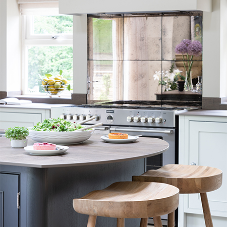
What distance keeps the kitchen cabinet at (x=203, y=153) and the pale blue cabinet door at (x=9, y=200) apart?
1.88 meters

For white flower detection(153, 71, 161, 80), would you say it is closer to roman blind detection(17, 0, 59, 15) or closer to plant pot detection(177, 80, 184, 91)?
plant pot detection(177, 80, 184, 91)

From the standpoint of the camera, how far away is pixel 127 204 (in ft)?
5.84

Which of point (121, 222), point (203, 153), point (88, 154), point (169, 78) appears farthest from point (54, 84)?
point (121, 222)

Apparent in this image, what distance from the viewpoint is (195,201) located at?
359cm

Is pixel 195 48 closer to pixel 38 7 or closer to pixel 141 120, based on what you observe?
pixel 141 120

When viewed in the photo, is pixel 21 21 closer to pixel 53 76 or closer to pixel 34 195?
pixel 53 76

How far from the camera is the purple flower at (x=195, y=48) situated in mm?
4172

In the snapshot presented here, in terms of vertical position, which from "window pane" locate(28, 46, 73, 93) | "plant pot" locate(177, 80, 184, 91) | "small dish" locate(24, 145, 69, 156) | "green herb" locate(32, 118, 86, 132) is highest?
"window pane" locate(28, 46, 73, 93)

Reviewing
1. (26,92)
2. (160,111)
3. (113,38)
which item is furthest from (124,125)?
(26,92)

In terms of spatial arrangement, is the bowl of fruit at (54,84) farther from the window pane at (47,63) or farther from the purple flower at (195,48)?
the purple flower at (195,48)

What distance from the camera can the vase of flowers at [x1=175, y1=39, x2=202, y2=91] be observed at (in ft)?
13.8

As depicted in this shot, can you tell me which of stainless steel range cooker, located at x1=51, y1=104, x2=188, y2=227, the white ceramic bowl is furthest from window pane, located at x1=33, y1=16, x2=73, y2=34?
the white ceramic bowl

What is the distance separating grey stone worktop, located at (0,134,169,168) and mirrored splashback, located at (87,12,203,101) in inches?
70.4

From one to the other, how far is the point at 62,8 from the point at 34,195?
2.61 m
